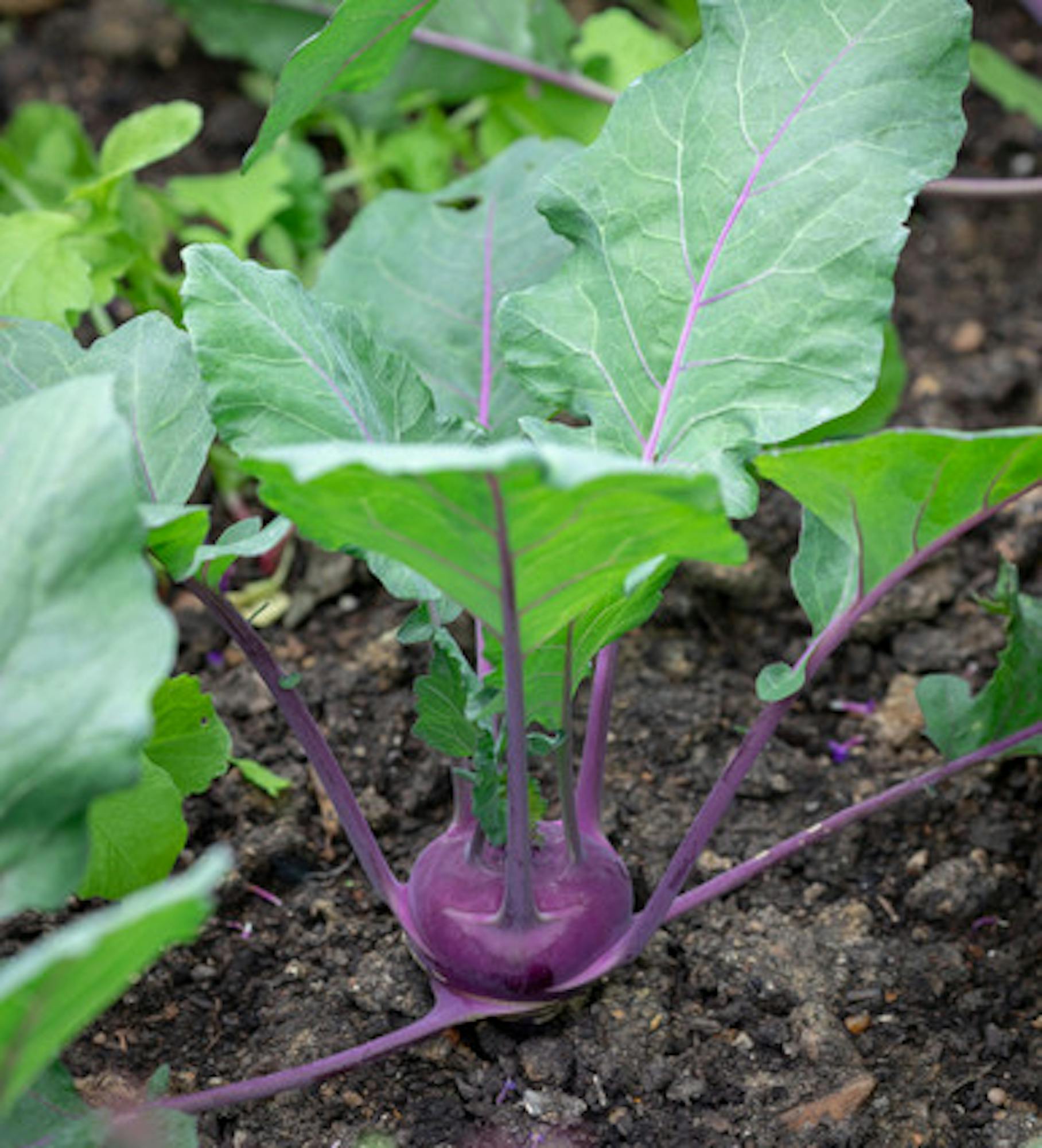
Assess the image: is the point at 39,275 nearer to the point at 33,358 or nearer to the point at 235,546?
the point at 33,358

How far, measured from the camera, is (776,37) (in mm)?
→ 1212

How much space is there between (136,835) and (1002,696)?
67 centimetres

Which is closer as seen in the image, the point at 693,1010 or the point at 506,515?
the point at 506,515

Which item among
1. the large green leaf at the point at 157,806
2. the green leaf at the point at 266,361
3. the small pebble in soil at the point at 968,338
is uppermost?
the green leaf at the point at 266,361

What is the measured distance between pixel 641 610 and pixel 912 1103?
16.5 inches

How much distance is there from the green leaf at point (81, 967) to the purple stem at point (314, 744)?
37cm

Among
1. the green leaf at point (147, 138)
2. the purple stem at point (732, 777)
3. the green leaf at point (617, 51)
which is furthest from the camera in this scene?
the green leaf at point (617, 51)

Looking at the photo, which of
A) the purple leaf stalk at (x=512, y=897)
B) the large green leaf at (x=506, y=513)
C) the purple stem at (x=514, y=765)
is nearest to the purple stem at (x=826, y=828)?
the purple leaf stalk at (x=512, y=897)

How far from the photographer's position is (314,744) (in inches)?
46.7

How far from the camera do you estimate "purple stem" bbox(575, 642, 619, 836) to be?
126cm

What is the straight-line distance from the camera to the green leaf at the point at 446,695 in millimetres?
1097

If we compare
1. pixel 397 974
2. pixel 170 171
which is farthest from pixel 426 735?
pixel 170 171

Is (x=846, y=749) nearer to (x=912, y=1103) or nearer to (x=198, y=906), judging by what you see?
(x=912, y=1103)

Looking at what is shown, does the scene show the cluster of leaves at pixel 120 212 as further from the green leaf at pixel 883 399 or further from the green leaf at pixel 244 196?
the green leaf at pixel 883 399
